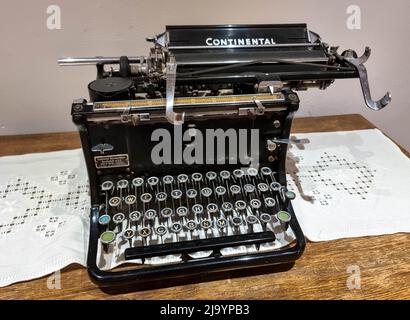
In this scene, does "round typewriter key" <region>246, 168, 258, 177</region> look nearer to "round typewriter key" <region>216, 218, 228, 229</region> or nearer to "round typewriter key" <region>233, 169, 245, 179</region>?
"round typewriter key" <region>233, 169, 245, 179</region>

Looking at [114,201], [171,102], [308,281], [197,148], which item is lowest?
[308,281]

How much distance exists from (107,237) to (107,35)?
2.59 ft

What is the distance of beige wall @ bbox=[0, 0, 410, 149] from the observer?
123 centimetres

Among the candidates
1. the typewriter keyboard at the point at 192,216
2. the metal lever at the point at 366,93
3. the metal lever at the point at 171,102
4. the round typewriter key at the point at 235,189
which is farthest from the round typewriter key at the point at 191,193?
the metal lever at the point at 366,93

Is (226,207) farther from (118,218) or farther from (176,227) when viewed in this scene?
(118,218)

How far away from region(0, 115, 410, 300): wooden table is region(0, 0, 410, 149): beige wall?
0.80m

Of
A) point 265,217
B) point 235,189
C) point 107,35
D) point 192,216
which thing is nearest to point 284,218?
point 265,217

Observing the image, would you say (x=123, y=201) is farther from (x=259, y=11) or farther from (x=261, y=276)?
(x=259, y=11)

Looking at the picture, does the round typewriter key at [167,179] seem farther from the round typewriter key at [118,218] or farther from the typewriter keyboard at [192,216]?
the round typewriter key at [118,218]

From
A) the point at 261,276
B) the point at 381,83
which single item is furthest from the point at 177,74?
the point at 381,83

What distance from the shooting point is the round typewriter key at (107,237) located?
87cm

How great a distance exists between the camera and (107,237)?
2.87 feet

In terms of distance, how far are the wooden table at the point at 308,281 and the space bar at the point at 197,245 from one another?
83 mm

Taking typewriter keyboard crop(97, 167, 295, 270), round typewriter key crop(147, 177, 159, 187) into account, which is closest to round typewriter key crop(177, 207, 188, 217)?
typewriter keyboard crop(97, 167, 295, 270)
